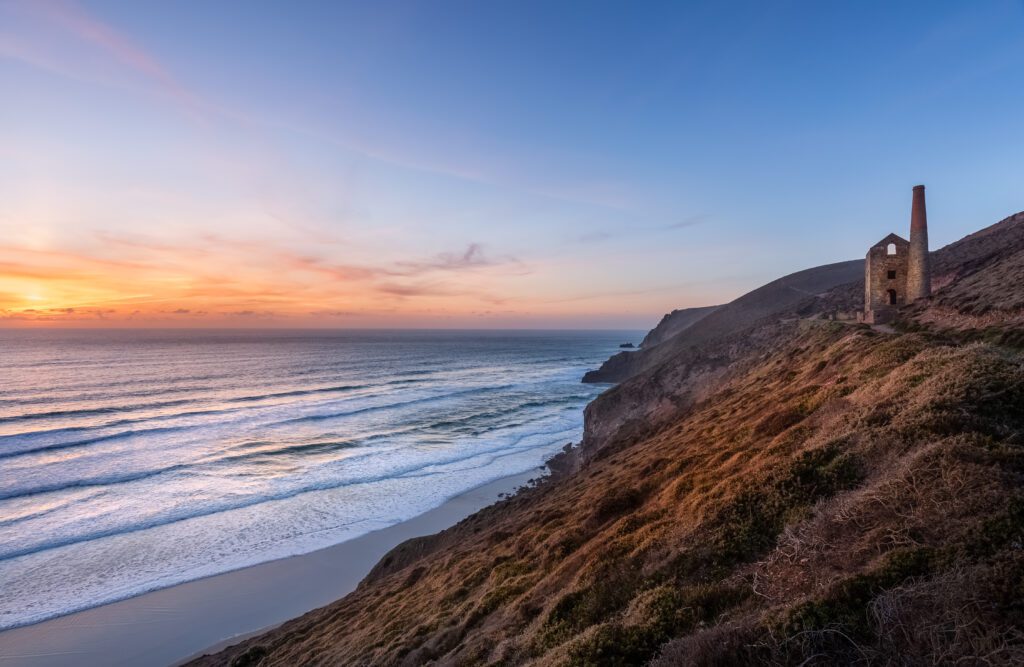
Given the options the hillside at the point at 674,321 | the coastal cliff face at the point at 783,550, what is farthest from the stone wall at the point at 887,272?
the hillside at the point at 674,321

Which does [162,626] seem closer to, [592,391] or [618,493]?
[618,493]

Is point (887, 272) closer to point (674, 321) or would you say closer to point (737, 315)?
point (737, 315)

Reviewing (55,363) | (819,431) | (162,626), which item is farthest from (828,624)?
(55,363)

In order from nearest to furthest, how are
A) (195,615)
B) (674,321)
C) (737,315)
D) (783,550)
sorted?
(783,550), (195,615), (737,315), (674,321)

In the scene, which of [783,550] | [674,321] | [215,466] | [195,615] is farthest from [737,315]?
[195,615]

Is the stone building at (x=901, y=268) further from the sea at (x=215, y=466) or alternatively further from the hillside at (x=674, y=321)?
the hillside at (x=674, y=321)

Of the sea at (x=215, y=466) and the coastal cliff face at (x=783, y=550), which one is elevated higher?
the coastal cliff face at (x=783, y=550)

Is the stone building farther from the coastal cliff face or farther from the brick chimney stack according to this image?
the coastal cliff face
